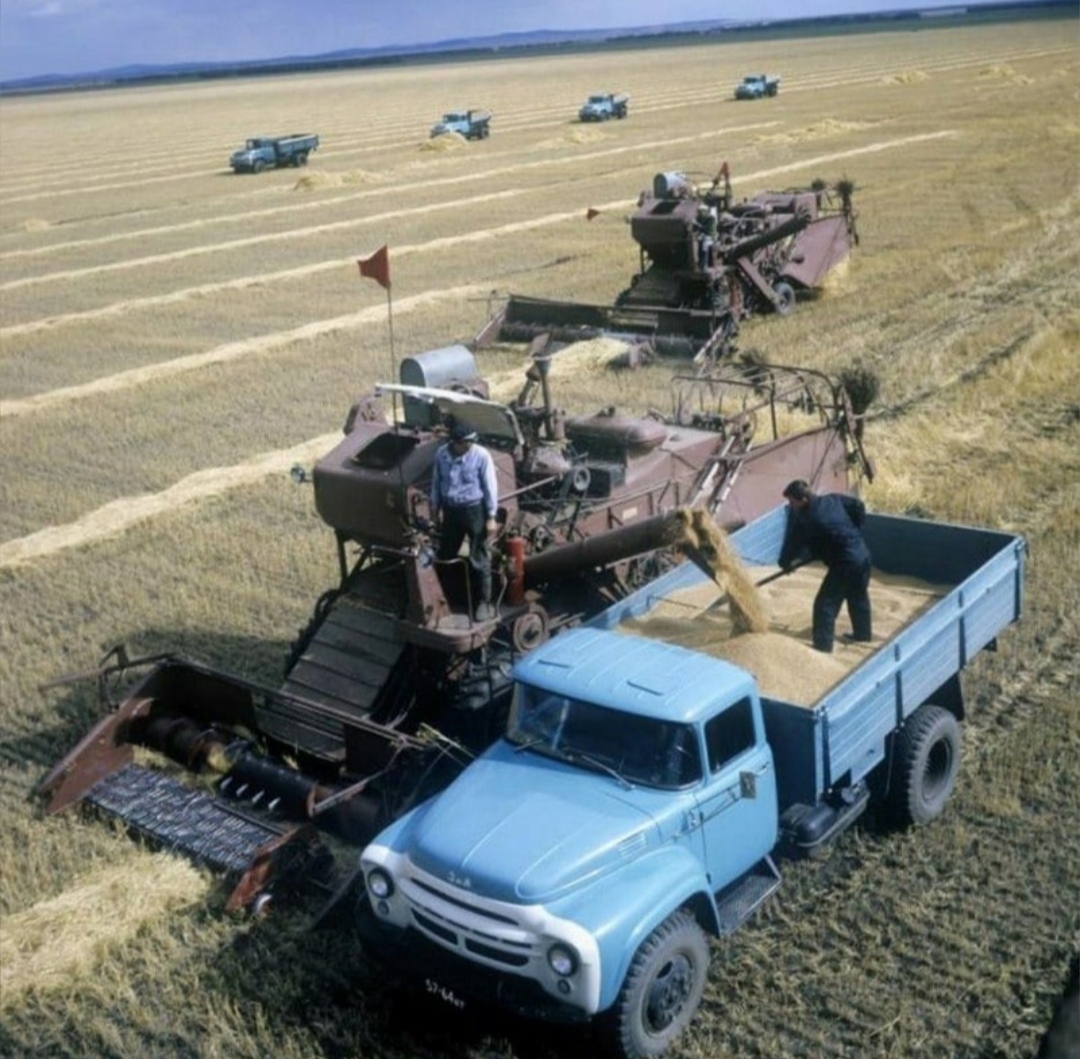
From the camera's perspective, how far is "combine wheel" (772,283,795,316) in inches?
884

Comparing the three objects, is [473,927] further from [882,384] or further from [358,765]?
[882,384]

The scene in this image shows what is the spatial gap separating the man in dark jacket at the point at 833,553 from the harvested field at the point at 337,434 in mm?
1251

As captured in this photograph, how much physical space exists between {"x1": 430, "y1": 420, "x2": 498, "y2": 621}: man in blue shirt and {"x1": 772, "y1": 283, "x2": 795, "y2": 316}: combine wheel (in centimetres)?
1423

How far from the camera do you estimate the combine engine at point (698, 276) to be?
802 inches

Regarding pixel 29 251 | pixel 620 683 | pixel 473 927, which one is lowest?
pixel 29 251

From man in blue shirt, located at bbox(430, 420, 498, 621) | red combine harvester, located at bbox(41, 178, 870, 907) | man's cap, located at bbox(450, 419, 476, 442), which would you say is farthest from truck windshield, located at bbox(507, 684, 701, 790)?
man's cap, located at bbox(450, 419, 476, 442)

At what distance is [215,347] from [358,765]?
55.9 feet

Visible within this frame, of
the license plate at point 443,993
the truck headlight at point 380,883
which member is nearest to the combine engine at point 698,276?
the truck headlight at point 380,883

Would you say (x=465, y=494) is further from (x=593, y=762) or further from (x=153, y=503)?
(x=153, y=503)

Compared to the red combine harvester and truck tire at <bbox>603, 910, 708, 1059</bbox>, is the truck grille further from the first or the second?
the red combine harvester

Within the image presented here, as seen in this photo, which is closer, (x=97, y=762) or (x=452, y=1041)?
(x=452, y=1041)

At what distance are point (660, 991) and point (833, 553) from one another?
10.3 ft

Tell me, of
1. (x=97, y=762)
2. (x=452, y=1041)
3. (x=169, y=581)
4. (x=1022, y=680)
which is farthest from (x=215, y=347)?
(x=452, y=1041)

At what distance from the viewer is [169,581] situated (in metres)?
13.6
